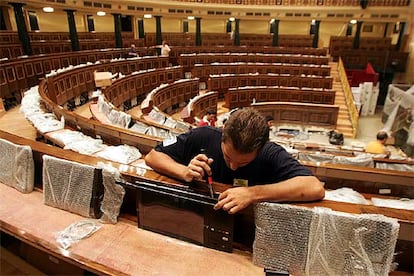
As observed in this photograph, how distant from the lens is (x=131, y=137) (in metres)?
3.20

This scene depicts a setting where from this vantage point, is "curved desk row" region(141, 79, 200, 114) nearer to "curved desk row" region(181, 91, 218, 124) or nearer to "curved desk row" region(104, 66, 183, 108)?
"curved desk row" region(181, 91, 218, 124)

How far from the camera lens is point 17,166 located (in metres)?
1.72

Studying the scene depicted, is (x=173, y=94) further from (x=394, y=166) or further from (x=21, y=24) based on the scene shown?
(x=394, y=166)

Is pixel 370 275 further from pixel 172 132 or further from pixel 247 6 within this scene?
pixel 247 6

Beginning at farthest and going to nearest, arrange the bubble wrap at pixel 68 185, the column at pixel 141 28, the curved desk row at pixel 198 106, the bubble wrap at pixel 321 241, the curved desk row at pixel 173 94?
the column at pixel 141 28 → the curved desk row at pixel 173 94 → the curved desk row at pixel 198 106 → the bubble wrap at pixel 68 185 → the bubble wrap at pixel 321 241

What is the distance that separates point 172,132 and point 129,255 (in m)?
2.49

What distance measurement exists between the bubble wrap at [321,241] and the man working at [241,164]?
76mm

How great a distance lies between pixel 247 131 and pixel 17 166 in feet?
4.85

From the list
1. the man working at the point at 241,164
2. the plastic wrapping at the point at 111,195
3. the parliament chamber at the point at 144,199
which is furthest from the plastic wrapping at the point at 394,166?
the plastic wrapping at the point at 111,195

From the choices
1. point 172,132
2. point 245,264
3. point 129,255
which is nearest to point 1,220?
point 129,255

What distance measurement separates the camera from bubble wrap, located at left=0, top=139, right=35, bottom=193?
5.51 feet

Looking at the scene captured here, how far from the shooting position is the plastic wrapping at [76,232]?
134cm

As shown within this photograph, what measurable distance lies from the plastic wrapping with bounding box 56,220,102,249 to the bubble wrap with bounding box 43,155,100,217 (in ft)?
A: 0.21

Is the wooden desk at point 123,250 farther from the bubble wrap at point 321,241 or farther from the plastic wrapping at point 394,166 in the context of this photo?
the plastic wrapping at point 394,166
